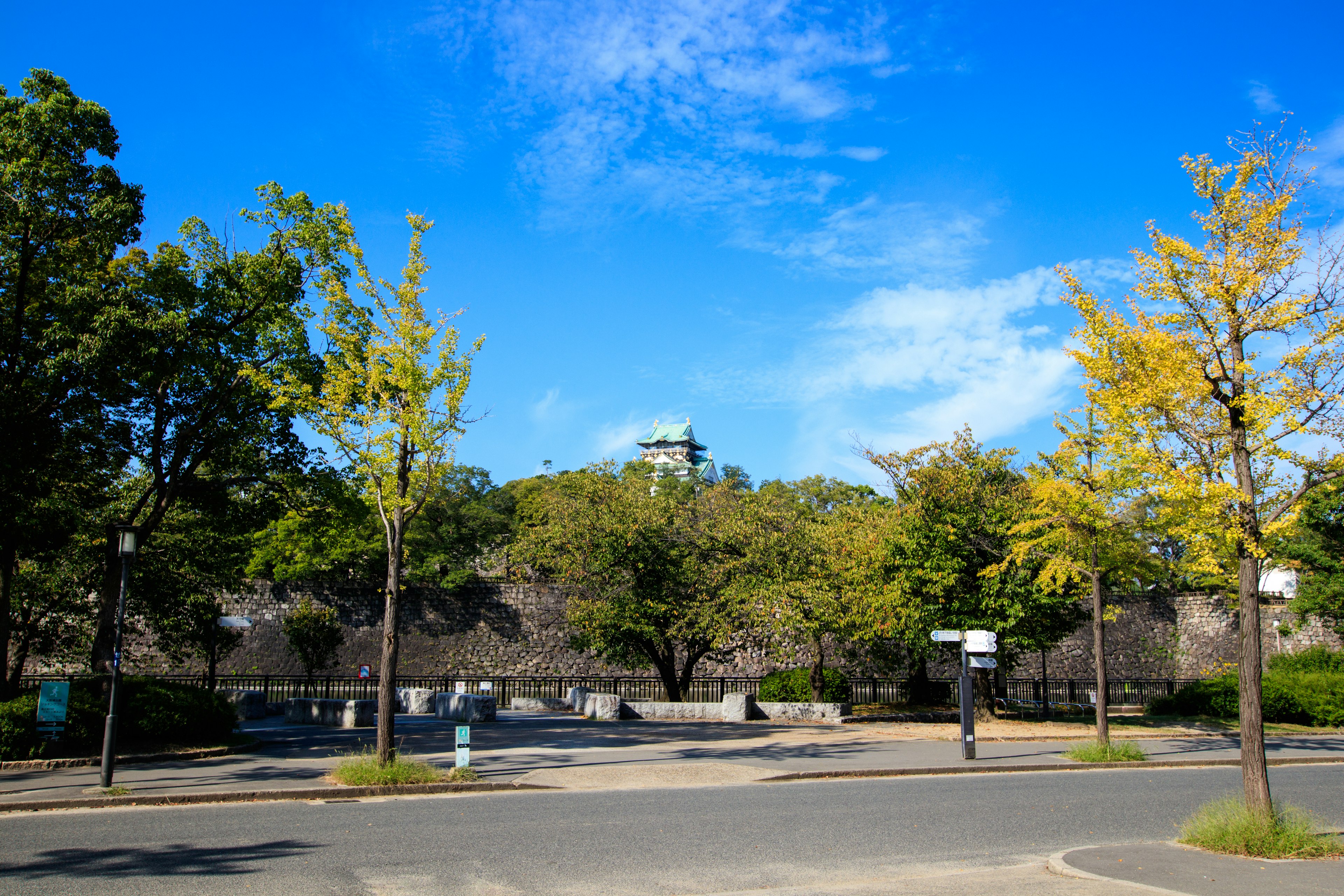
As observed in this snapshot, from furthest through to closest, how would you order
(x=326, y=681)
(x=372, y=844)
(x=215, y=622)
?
(x=326, y=681), (x=215, y=622), (x=372, y=844)

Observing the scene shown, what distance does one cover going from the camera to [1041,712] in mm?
27094

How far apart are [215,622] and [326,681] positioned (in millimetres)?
5986

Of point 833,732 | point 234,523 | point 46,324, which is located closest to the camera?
point 46,324

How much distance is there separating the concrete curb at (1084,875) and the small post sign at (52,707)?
1325 cm

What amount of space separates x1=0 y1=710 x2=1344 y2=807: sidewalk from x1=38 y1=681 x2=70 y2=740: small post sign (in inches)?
24.0

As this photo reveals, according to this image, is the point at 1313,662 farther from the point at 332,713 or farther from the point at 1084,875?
the point at 332,713

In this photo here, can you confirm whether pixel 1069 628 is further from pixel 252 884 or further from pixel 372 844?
pixel 252 884

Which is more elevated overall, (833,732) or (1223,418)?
(1223,418)

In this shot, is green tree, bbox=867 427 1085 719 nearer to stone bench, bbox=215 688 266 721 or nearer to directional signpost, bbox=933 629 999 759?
directional signpost, bbox=933 629 999 759

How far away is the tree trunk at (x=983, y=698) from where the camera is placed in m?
23.6

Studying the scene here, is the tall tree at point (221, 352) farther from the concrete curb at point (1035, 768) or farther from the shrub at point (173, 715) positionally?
the concrete curb at point (1035, 768)

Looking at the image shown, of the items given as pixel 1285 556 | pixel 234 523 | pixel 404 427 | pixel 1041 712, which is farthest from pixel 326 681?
pixel 1285 556

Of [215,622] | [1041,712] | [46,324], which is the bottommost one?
[1041,712]

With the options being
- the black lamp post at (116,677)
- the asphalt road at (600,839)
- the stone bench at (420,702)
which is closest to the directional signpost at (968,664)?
the asphalt road at (600,839)
